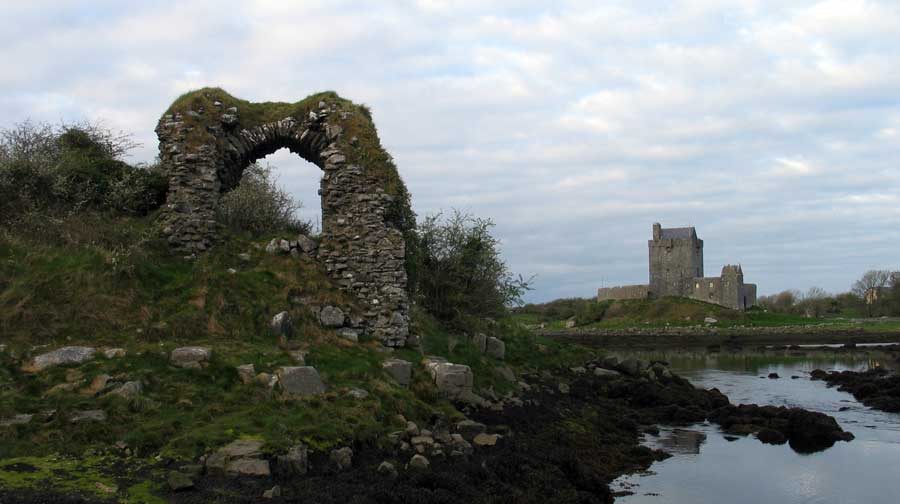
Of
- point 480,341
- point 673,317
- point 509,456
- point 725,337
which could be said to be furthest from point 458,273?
point 673,317

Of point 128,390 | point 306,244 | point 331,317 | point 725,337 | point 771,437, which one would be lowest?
point 771,437

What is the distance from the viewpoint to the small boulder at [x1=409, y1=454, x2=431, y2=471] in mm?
10867

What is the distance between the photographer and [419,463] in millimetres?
10922

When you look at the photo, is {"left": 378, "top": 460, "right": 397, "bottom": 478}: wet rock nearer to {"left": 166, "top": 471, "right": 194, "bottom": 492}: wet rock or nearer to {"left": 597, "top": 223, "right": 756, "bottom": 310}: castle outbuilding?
{"left": 166, "top": 471, "right": 194, "bottom": 492}: wet rock

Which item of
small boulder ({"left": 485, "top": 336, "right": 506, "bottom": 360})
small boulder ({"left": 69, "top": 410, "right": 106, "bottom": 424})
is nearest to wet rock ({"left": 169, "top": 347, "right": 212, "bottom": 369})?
small boulder ({"left": 69, "top": 410, "right": 106, "bottom": 424})

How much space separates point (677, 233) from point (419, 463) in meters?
74.2

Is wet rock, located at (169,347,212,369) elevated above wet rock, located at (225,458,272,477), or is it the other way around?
wet rock, located at (169,347,212,369)

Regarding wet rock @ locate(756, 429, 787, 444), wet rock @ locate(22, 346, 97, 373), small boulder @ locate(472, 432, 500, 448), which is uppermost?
wet rock @ locate(22, 346, 97, 373)

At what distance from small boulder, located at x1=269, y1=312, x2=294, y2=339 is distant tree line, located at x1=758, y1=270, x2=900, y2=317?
260 ft

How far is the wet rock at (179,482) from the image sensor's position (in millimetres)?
8875

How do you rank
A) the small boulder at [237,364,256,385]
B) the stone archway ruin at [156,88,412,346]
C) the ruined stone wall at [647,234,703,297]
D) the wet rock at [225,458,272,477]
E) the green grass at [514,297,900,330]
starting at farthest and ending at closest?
the ruined stone wall at [647,234,703,297]
the green grass at [514,297,900,330]
the stone archway ruin at [156,88,412,346]
the small boulder at [237,364,256,385]
the wet rock at [225,458,272,477]

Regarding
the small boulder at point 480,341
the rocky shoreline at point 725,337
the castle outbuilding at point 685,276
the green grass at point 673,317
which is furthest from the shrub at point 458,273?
the castle outbuilding at point 685,276

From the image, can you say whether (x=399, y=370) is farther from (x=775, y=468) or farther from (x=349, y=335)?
(x=775, y=468)

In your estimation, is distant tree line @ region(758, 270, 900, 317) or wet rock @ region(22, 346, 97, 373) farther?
distant tree line @ region(758, 270, 900, 317)
